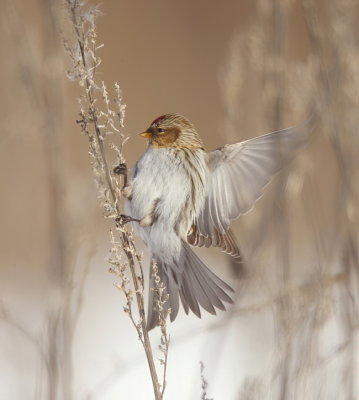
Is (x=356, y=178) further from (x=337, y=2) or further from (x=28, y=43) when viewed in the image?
(x=28, y=43)

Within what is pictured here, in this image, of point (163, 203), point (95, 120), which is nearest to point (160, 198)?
point (163, 203)

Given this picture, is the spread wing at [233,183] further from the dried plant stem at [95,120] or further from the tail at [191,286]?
the dried plant stem at [95,120]

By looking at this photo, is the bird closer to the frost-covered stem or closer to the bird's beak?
the bird's beak

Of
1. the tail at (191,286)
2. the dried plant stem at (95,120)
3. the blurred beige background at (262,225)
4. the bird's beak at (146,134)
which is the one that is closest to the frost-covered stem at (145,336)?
the dried plant stem at (95,120)

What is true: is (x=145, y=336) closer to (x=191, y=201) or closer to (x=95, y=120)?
(x=95, y=120)

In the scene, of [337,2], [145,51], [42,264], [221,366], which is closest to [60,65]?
[337,2]

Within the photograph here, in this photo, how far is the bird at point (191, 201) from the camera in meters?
1.61

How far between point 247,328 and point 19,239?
4.13 ft

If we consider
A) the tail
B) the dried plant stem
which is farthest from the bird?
the dried plant stem

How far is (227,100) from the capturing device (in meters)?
1.72

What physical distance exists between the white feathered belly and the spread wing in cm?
4

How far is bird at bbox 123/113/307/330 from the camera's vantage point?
161cm

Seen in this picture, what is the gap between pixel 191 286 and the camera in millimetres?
1637

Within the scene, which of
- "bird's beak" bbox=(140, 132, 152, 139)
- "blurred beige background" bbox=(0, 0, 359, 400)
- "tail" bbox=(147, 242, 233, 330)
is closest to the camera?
"blurred beige background" bbox=(0, 0, 359, 400)
